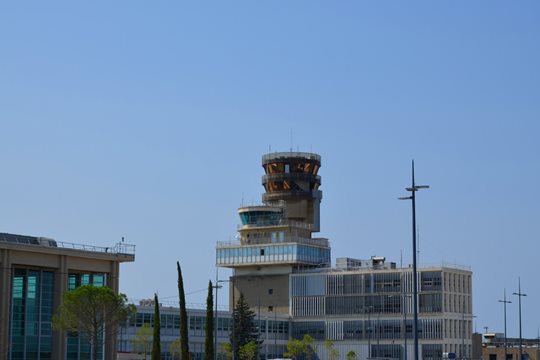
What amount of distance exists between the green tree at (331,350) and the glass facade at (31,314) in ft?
259

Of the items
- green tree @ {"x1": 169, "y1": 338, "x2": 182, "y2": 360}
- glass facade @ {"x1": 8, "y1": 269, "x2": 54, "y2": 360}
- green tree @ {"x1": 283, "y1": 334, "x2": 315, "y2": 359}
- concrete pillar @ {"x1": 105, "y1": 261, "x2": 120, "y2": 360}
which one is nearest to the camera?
glass facade @ {"x1": 8, "y1": 269, "x2": 54, "y2": 360}

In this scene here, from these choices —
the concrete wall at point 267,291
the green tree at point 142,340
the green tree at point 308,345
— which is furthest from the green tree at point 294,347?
the green tree at point 142,340

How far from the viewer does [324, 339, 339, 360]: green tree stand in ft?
524

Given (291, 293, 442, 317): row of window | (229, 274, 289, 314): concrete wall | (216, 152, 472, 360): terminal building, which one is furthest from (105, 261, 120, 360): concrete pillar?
(229, 274, 289, 314): concrete wall

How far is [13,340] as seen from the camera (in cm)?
8288

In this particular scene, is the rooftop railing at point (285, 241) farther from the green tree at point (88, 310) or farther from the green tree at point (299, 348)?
the green tree at point (88, 310)

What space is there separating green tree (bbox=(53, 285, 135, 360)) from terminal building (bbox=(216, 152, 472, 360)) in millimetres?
81812

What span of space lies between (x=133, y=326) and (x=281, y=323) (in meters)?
35.5

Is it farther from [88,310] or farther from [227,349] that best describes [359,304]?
[88,310]

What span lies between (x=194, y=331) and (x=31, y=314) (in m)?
71.4

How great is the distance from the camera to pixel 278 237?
174 meters

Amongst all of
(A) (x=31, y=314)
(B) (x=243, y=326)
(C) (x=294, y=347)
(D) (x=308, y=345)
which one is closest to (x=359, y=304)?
(D) (x=308, y=345)

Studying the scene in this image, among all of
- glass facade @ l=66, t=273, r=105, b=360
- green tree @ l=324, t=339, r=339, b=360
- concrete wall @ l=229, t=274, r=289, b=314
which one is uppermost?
concrete wall @ l=229, t=274, r=289, b=314

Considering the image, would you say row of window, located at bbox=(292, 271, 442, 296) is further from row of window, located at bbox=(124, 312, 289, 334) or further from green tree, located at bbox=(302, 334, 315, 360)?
green tree, located at bbox=(302, 334, 315, 360)
